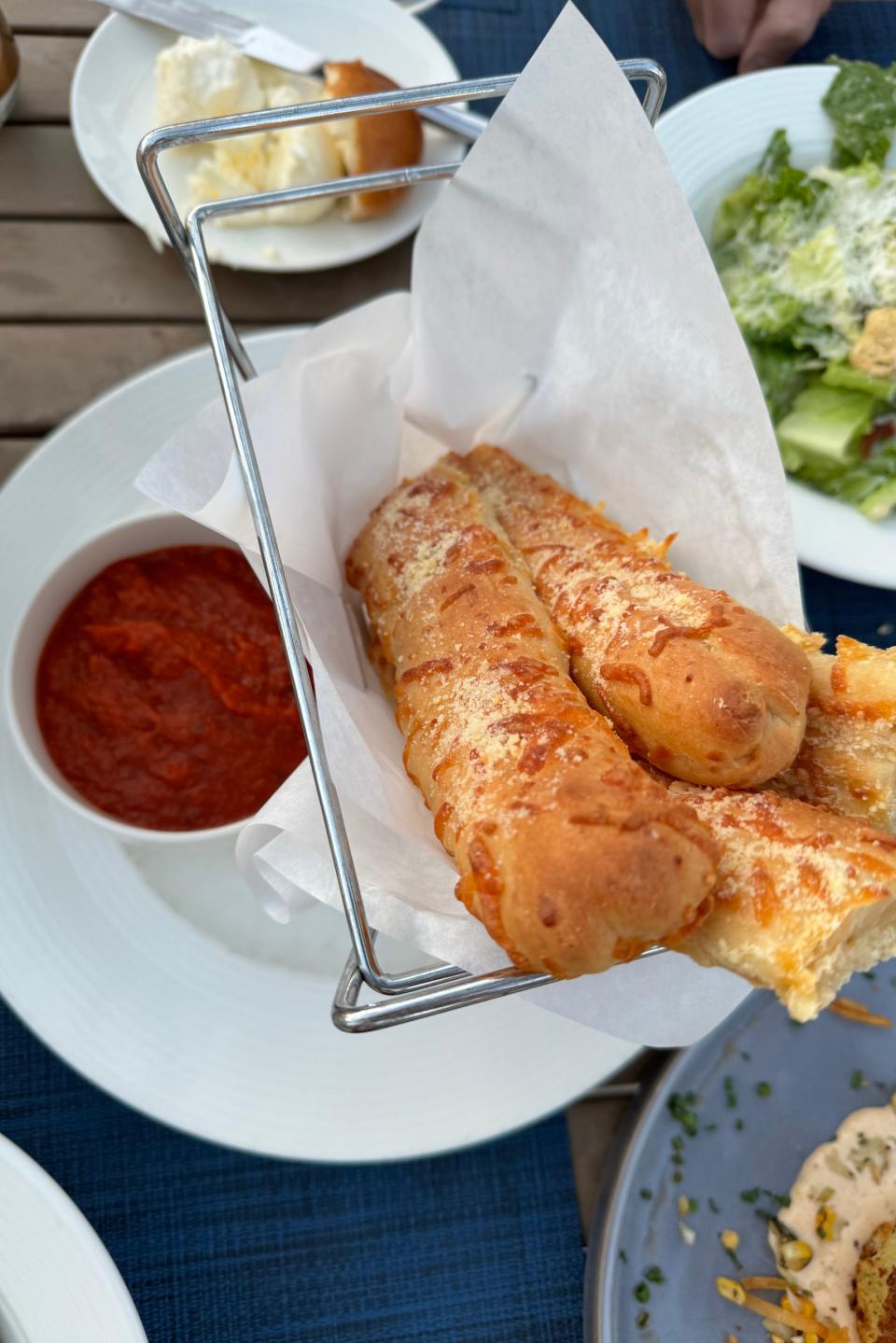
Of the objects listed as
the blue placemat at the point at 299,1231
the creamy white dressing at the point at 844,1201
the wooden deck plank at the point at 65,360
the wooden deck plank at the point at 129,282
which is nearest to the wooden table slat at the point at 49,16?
the wooden deck plank at the point at 129,282

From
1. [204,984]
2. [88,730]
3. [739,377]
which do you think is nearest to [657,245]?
[739,377]

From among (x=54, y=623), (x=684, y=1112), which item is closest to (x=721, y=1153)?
(x=684, y=1112)

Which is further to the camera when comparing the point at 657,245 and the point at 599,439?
the point at 599,439

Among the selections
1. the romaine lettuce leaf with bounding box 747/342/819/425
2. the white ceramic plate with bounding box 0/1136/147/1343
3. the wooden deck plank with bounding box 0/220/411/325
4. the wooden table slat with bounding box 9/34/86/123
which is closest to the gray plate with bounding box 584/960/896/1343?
the white ceramic plate with bounding box 0/1136/147/1343

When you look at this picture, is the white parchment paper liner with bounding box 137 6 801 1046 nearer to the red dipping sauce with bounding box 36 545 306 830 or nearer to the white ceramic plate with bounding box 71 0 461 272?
the red dipping sauce with bounding box 36 545 306 830

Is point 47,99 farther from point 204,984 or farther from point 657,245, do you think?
point 204,984

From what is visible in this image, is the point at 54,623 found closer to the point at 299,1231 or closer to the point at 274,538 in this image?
the point at 274,538
